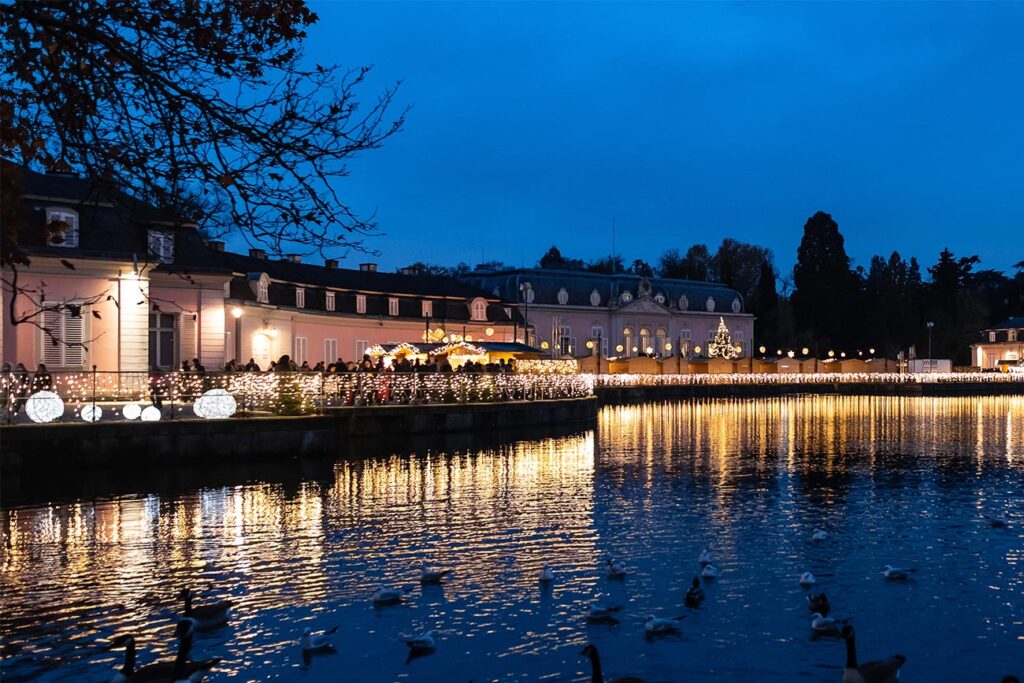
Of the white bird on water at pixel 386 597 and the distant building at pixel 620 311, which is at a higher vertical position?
the distant building at pixel 620 311

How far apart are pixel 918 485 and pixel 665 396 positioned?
184 feet

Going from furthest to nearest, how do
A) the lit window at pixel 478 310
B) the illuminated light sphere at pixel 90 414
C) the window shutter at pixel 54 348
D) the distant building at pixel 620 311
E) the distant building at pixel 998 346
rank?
the distant building at pixel 998 346
the distant building at pixel 620 311
the lit window at pixel 478 310
the window shutter at pixel 54 348
the illuminated light sphere at pixel 90 414

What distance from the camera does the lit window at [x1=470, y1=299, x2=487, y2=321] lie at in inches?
3285

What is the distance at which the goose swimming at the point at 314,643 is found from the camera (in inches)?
501

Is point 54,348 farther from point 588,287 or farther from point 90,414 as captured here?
point 588,287

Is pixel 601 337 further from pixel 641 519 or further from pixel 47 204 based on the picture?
pixel 641 519

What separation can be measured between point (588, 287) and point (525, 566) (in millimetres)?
96798

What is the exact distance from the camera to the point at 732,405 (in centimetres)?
7412

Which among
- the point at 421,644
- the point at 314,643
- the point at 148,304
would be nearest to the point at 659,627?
the point at 421,644

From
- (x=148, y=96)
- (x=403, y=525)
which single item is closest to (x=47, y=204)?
(x=403, y=525)

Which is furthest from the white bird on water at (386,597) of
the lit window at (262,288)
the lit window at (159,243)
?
the lit window at (262,288)

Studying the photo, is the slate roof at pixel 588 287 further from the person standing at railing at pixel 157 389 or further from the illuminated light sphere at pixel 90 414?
the illuminated light sphere at pixel 90 414

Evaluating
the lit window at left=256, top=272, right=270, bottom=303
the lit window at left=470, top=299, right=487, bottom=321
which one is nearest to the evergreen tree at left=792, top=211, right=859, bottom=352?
the lit window at left=470, top=299, right=487, bottom=321

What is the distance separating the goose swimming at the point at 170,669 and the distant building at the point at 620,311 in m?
89.0
